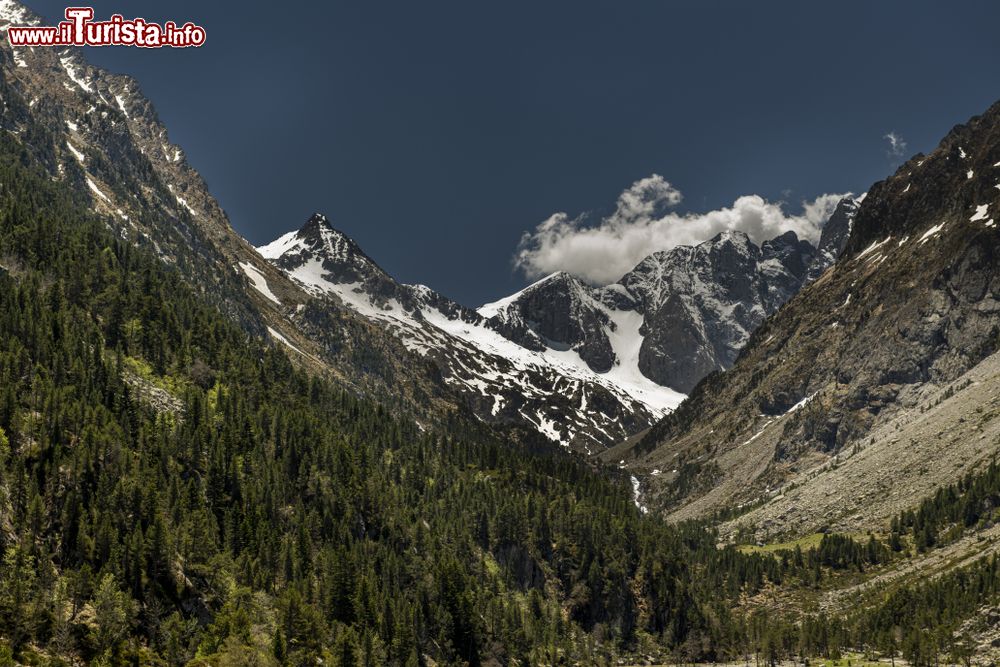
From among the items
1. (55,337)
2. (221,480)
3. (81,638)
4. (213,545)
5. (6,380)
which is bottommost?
(81,638)

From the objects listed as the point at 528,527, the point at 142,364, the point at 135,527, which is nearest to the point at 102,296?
the point at 142,364

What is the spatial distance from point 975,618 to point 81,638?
128m

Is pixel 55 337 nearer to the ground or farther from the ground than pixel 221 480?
farther from the ground

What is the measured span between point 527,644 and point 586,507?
4988 cm

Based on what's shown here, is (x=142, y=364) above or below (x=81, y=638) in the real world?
above

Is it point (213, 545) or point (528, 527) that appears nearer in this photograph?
point (213, 545)

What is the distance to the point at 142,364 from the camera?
152500mm

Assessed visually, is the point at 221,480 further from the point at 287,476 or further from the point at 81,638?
the point at 81,638

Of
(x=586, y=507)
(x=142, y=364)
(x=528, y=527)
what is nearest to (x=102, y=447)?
(x=142, y=364)

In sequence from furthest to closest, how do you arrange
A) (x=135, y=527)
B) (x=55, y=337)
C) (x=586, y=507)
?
(x=586, y=507)
(x=55, y=337)
(x=135, y=527)

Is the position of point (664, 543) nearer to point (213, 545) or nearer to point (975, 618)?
point (975, 618)

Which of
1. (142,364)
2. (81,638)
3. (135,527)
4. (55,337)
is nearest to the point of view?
(81,638)

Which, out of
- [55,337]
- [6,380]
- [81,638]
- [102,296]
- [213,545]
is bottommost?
[81,638]

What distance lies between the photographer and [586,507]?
181 meters
